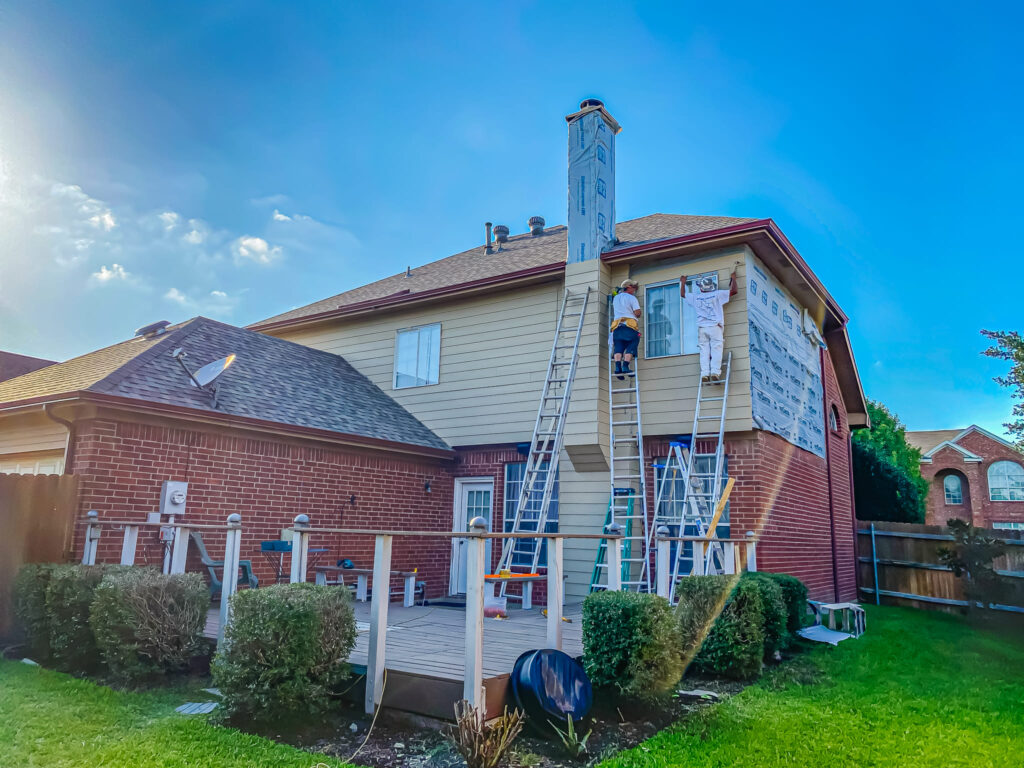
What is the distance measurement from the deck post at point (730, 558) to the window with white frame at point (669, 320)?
3724 mm

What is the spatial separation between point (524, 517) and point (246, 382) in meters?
5.08

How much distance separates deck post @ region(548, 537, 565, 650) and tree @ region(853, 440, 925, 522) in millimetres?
14547

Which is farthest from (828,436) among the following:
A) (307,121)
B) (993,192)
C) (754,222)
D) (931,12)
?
(307,121)

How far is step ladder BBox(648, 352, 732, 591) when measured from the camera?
32.9 ft

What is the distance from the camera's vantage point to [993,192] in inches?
742

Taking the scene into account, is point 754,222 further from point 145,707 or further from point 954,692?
point 145,707

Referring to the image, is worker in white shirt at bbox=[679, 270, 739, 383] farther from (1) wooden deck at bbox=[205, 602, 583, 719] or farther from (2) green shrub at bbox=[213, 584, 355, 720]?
(2) green shrub at bbox=[213, 584, 355, 720]

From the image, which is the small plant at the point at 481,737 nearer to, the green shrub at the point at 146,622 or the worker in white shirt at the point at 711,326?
the green shrub at the point at 146,622

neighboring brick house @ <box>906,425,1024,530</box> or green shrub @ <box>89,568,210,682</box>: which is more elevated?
neighboring brick house @ <box>906,425,1024,530</box>

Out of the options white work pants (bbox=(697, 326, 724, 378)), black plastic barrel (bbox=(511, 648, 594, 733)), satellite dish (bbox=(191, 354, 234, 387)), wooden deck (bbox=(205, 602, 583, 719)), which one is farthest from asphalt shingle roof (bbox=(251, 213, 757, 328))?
black plastic barrel (bbox=(511, 648, 594, 733))

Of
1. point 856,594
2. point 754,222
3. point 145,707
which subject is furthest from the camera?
point 856,594

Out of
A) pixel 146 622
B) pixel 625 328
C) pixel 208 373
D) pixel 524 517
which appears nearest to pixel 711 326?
pixel 625 328

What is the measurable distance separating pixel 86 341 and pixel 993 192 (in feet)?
74.8

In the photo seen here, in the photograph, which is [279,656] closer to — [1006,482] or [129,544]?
[129,544]
